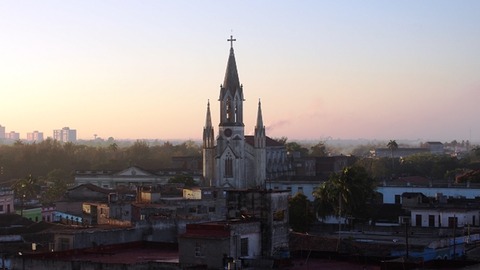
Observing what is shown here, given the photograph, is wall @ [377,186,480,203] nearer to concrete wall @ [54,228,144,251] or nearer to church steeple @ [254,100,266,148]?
church steeple @ [254,100,266,148]

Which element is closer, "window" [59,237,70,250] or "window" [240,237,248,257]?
"window" [240,237,248,257]

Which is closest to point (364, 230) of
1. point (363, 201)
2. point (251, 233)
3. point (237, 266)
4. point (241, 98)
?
point (363, 201)

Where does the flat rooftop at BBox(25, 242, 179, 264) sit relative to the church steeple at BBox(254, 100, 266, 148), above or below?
below

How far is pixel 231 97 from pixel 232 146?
16.3 ft

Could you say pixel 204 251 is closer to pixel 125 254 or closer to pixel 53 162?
pixel 125 254

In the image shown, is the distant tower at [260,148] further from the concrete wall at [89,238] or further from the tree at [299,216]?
the concrete wall at [89,238]

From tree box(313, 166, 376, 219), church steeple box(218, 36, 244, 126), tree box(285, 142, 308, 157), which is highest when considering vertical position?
church steeple box(218, 36, 244, 126)

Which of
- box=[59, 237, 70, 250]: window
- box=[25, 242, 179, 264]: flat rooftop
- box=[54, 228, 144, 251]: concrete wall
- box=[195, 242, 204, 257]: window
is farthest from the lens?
box=[59, 237, 70, 250]: window

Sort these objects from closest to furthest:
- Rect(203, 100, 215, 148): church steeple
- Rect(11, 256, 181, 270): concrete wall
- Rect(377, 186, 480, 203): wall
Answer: Rect(11, 256, 181, 270): concrete wall → Rect(377, 186, 480, 203): wall → Rect(203, 100, 215, 148): church steeple

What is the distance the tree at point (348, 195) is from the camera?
7762cm

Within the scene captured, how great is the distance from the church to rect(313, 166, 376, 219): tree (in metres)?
26.2

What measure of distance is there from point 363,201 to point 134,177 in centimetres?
4897

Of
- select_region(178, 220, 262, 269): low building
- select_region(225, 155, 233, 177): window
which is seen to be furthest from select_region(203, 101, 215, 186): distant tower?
select_region(178, 220, 262, 269): low building

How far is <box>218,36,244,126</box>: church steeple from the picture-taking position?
10712 centimetres
